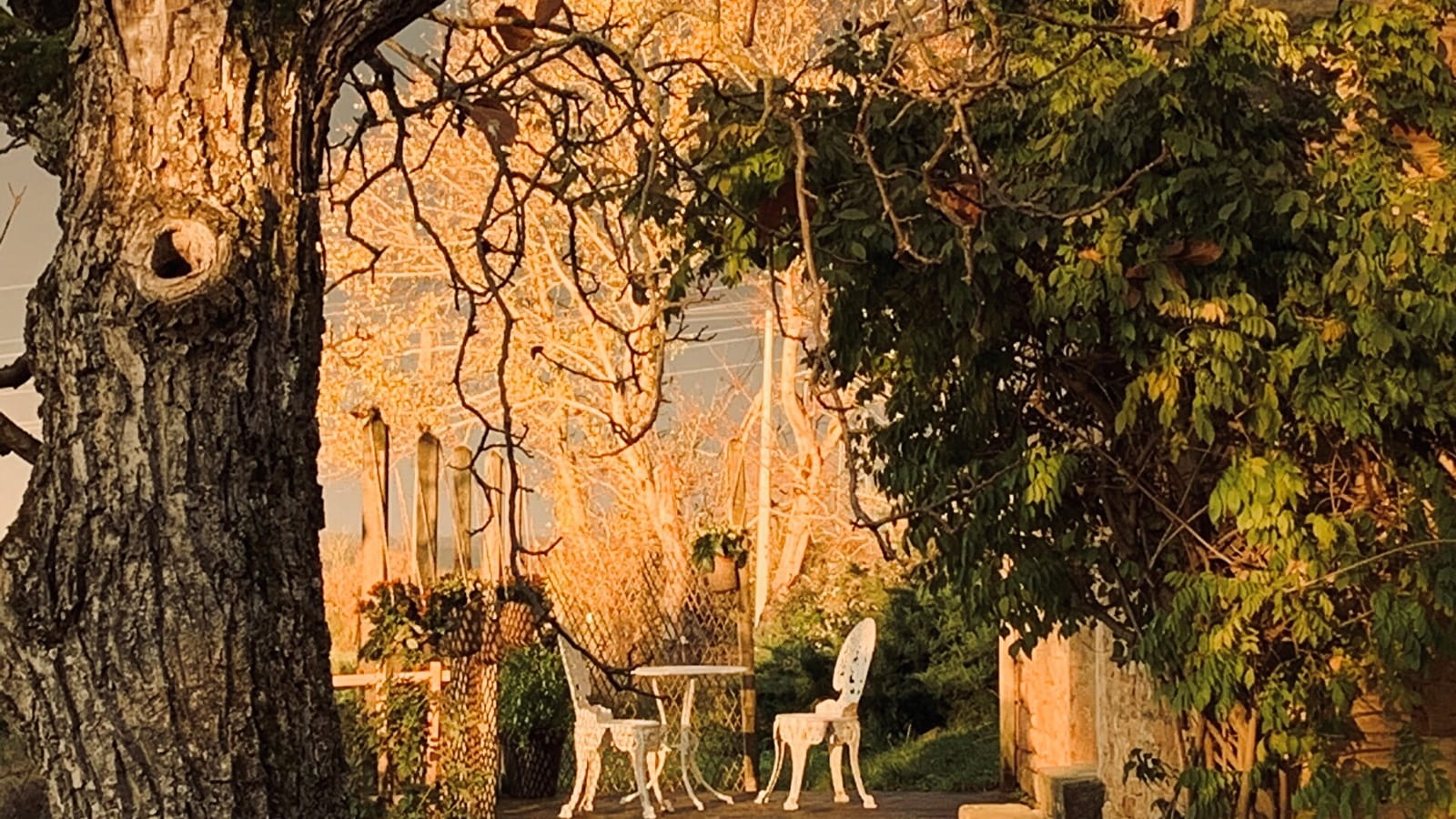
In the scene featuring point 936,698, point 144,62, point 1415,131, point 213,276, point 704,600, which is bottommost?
point 936,698

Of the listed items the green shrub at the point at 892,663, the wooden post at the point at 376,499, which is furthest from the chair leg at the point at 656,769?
the green shrub at the point at 892,663

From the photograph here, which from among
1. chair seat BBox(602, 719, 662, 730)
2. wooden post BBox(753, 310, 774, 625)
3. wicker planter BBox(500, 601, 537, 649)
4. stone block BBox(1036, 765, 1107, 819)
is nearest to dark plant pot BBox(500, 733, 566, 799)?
wicker planter BBox(500, 601, 537, 649)

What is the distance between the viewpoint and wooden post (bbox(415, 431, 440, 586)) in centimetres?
923

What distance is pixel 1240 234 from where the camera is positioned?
4195 millimetres

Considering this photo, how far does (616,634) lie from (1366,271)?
8620 mm

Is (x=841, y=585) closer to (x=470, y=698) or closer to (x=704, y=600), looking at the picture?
(x=704, y=600)

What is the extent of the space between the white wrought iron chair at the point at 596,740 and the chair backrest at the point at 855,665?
3.45ft

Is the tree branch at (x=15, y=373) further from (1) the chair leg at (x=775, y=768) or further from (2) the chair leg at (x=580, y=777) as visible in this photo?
(1) the chair leg at (x=775, y=768)

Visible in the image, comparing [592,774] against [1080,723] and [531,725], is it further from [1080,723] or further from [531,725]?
[1080,723]

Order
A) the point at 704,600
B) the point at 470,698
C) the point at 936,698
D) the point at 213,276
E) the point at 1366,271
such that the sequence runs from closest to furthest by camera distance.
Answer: the point at 213,276 → the point at 1366,271 → the point at 470,698 → the point at 704,600 → the point at 936,698

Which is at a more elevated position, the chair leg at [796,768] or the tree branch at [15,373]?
the tree branch at [15,373]

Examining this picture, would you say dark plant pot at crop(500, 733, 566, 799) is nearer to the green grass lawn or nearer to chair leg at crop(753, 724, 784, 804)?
chair leg at crop(753, 724, 784, 804)

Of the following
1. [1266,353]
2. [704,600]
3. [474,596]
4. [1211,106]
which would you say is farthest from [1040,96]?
[704,600]

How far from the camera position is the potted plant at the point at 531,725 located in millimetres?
10516
